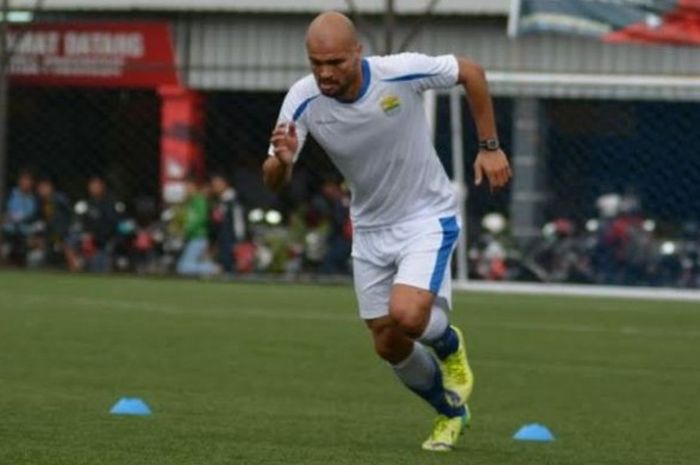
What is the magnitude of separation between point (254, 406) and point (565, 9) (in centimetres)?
1676

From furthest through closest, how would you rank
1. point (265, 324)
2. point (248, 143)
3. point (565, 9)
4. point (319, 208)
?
1. point (248, 143)
2. point (319, 208)
3. point (565, 9)
4. point (265, 324)

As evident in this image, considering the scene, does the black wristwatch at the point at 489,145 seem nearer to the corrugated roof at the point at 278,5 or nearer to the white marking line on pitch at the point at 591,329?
the white marking line on pitch at the point at 591,329

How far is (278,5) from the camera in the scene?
35406 mm

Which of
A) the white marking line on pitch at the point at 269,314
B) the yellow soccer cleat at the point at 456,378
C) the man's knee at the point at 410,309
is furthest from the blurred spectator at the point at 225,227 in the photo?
the man's knee at the point at 410,309

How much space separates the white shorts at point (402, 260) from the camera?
10.3m

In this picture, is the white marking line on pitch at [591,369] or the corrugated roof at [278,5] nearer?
the white marking line on pitch at [591,369]

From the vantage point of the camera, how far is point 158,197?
→ 1433 inches

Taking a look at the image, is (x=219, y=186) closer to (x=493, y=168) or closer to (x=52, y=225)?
(x=52, y=225)

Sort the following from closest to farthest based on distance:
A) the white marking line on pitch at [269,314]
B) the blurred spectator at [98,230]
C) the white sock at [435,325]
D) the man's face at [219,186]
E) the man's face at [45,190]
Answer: the white sock at [435,325] < the white marking line on pitch at [269,314] < the man's face at [219,186] < the blurred spectator at [98,230] < the man's face at [45,190]

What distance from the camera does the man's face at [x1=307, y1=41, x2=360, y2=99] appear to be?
9.73 m

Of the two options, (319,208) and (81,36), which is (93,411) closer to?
(319,208)

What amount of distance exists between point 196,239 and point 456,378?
70.4 feet

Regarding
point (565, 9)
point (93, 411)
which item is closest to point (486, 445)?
point (93, 411)

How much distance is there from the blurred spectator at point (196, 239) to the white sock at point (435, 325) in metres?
21.4
